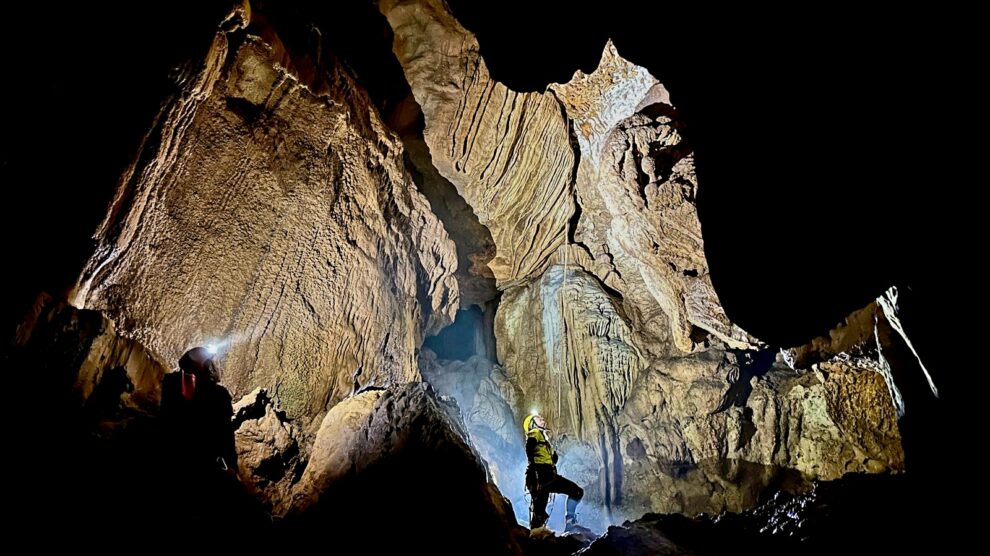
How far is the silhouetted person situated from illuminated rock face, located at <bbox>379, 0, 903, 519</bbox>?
149 inches

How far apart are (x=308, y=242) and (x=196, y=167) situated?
1.41 m

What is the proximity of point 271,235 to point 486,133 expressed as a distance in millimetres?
2789

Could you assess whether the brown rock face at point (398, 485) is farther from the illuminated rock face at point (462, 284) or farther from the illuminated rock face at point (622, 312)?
the illuminated rock face at point (622, 312)

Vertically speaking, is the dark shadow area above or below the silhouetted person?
above

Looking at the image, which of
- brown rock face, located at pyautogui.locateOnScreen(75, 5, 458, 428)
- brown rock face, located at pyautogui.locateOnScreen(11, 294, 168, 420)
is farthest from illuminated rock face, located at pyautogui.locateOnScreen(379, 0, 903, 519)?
brown rock face, located at pyautogui.locateOnScreen(11, 294, 168, 420)

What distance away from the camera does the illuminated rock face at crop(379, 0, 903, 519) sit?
18.0 feet

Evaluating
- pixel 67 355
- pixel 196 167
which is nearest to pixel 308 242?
pixel 196 167

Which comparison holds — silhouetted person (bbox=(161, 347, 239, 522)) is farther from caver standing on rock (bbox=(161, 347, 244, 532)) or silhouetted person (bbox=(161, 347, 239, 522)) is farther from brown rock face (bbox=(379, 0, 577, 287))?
brown rock face (bbox=(379, 0, 577, 287))

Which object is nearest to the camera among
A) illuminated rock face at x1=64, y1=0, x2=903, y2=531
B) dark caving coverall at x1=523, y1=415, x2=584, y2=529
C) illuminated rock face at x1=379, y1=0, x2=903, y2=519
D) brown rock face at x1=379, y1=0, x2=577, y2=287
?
illuminated rock face at x1=64, y1=0, x2=903, y2=531

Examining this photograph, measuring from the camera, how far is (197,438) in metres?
2.85

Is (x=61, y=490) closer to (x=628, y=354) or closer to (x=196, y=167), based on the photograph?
(x=196, y=167)

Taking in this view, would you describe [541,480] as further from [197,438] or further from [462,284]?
[462,284]

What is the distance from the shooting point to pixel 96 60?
8.00 ft

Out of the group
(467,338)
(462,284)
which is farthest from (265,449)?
(467,338)
